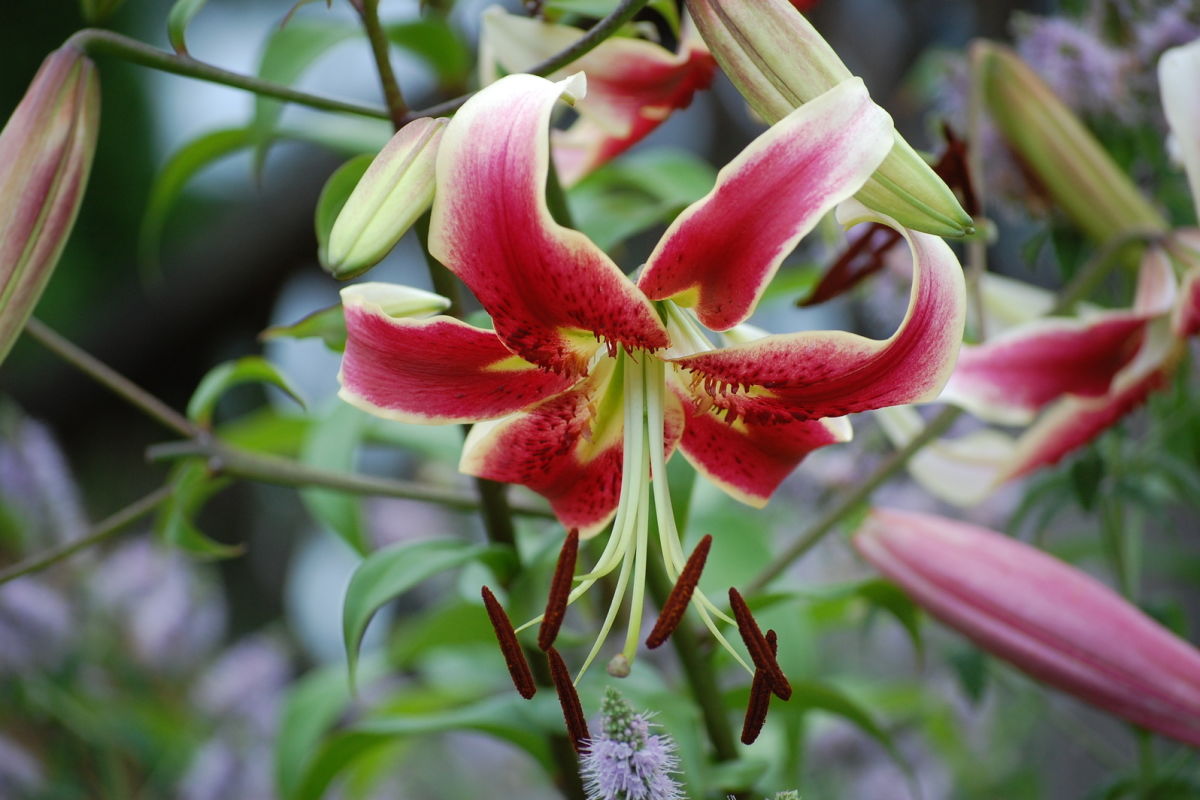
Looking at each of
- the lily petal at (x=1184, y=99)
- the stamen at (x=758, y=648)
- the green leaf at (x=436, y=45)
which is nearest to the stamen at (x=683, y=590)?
the stamen at (x=758, y=648)

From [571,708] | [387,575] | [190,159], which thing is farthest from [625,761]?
[190,159]

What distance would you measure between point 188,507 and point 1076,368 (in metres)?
0.34

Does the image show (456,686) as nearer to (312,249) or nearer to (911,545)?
(911,545)

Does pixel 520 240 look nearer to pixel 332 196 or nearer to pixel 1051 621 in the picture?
pixel 332 196

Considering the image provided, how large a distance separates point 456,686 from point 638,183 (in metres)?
0.32

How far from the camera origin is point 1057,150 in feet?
1.67

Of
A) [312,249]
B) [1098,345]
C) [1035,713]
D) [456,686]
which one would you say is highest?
[1098,345]

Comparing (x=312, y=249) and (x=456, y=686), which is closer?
(x=456, y=686)

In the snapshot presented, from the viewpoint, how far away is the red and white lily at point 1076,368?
15.3 inches

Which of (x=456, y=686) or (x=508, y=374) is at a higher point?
(x=508, y=374)

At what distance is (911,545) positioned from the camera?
44cm

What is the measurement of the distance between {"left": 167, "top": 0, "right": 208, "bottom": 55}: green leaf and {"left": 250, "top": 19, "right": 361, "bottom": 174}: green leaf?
0.13 m

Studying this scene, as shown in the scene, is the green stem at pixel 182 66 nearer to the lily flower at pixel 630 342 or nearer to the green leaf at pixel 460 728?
the lily flower at pixel 630 342

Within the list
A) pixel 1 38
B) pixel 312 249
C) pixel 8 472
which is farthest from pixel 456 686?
pixel 1 38
